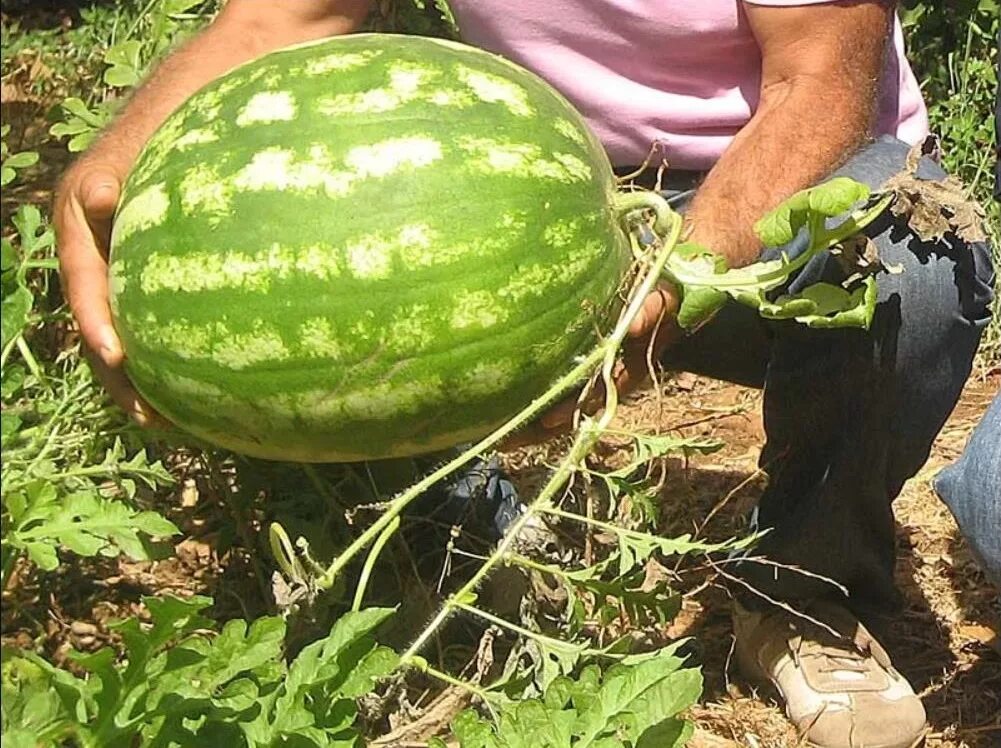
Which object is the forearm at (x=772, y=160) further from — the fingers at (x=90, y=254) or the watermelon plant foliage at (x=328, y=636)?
the fingers at (x=90, y=254)

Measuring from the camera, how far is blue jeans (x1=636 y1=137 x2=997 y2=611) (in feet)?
7.55

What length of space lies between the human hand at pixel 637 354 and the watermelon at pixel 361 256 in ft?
0.27

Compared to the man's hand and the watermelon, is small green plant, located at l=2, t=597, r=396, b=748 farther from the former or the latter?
the man's hand

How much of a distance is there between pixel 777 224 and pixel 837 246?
0.23 metres

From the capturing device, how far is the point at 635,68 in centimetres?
257

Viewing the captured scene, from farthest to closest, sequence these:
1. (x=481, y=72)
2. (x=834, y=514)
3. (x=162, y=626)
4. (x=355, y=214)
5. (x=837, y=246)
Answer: (x=834, y=514)
(x=837, y=246)
(x=481, y=72)
(x=355, y=214)
(x=162, y=626)

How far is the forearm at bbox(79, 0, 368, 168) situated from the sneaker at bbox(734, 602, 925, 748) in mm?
1267

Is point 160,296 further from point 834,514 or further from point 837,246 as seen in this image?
point 834,514

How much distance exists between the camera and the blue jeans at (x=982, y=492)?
7.25 ft

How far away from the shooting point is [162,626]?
1.43 metres

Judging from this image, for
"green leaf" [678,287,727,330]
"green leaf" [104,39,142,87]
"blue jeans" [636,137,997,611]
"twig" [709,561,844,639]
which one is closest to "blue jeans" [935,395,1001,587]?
"blue jeans" [636,137,997,611]

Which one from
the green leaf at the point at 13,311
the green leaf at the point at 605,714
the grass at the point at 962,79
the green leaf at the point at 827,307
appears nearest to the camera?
the green leaf at the point at 13,311

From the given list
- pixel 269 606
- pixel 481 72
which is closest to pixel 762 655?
pixel 269 606

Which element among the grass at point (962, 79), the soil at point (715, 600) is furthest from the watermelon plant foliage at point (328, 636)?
the grass at point (962, 79)
